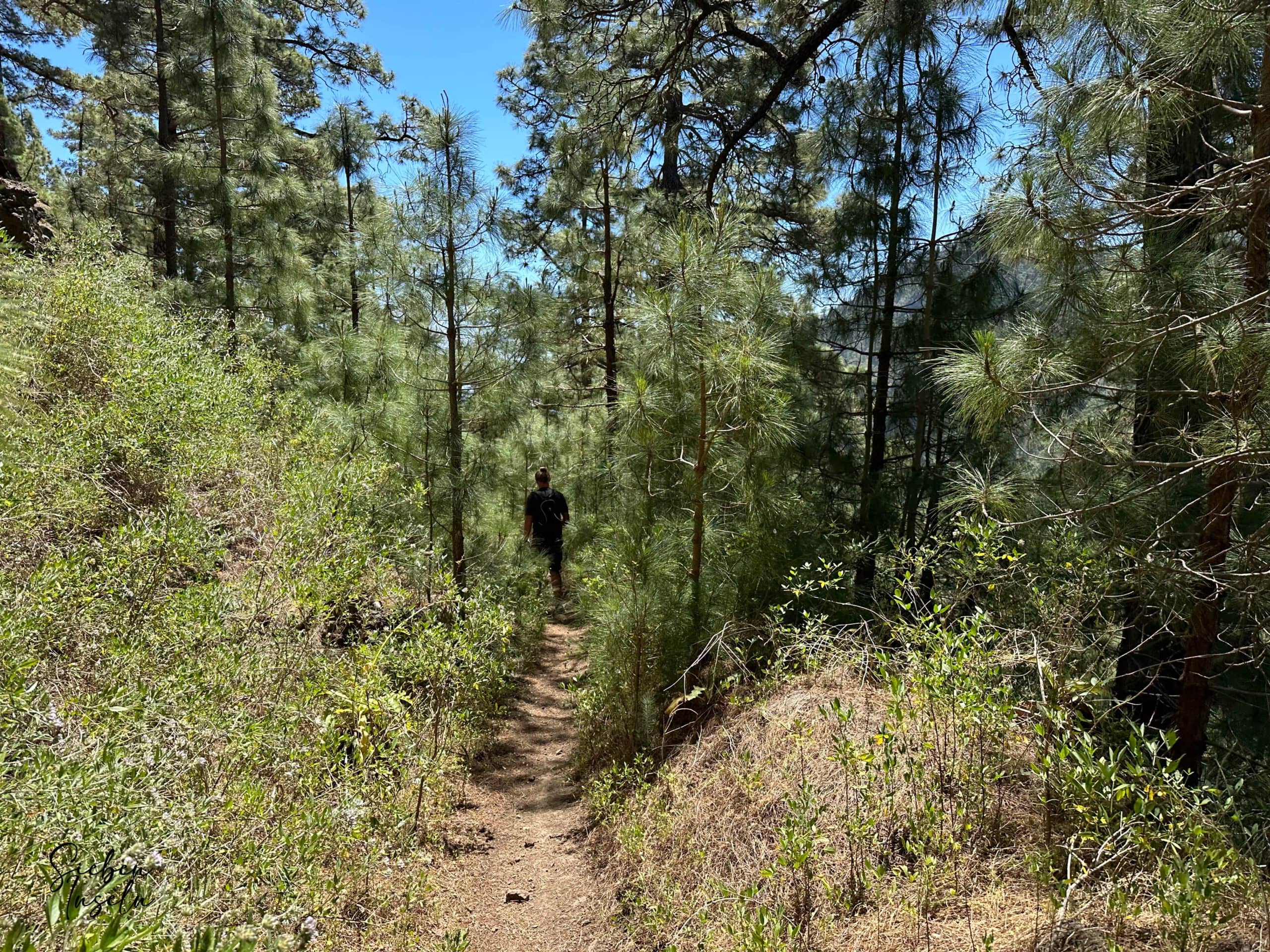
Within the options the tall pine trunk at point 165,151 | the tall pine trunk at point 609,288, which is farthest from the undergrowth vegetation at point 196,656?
the tall pine trunk at point 609,288

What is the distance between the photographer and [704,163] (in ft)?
25.6

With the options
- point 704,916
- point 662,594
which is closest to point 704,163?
point 662,594

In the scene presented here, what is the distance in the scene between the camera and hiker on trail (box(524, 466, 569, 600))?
25.4 ft

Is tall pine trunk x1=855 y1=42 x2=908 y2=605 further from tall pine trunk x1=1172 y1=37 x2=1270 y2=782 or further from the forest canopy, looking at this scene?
tall pine trunk x1=1172 y1=37 x2=1270 y2=782

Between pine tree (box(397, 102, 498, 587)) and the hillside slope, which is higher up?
pine tree (box(397, 102, 498, 587))

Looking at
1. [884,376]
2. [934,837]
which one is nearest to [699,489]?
[934,837]

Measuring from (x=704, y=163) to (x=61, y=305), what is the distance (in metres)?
6.60

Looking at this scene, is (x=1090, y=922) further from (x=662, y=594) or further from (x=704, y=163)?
(x=704, y=163)

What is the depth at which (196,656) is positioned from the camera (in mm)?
2836

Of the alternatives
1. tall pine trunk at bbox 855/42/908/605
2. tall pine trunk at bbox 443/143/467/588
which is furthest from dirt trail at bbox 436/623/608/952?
tall pine trunk at bbox 855/42/908/605

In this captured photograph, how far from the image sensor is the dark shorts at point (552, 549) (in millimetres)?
7762

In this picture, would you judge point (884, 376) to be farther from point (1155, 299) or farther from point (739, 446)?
point (1155, 299)

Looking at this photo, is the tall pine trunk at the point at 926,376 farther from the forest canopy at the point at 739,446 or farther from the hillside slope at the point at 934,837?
the hillside slope at the point at 934,837

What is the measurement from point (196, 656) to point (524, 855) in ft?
7.55
